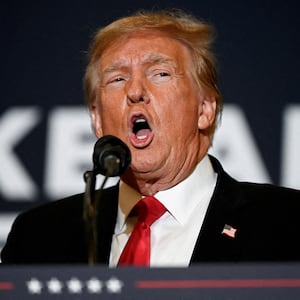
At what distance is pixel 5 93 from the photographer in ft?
7.10

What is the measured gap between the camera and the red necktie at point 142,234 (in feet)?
4.93

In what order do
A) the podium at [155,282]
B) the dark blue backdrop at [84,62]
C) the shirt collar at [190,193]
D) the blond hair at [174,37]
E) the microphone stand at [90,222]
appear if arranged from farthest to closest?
the dark blue backdrop at [84,62] → the blond hair at [174,37] → the shirt collar at [190,193] → the microphone stand at [90,222] → the podium at [155,282]

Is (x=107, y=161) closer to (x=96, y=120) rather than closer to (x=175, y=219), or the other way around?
(x=175, y=219)

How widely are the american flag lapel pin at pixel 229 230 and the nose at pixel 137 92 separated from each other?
32cm

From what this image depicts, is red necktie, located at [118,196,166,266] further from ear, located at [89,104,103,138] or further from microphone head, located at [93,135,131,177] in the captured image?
microphone head, located at [93,135,131,177]

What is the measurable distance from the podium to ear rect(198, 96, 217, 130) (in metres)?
0.83

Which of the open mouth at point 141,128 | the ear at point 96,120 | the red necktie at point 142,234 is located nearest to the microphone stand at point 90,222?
the red necktie at point 142,234

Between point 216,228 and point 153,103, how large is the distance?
0.99 ft

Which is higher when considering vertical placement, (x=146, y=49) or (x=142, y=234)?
(x=146, y=49)

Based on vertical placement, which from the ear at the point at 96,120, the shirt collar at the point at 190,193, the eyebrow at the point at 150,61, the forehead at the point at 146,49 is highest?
the forehead at the point at 146,49

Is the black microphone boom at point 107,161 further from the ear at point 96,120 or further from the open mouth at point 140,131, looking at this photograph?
the ear at point 96,120

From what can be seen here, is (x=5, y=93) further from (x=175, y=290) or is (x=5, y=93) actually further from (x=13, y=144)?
(x=175, y=290)

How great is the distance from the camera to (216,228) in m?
1.51

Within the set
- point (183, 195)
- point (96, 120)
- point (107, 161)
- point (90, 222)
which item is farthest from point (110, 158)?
point (96, 120)
